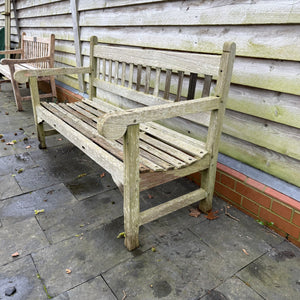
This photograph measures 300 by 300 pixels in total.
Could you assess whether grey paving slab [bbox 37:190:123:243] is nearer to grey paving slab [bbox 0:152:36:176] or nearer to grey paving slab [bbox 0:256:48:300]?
grey paving slab [bbox 0:256:48:300]

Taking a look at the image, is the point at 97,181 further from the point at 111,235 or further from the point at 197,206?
the point at 197,206

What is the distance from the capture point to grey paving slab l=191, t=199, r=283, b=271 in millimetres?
1855

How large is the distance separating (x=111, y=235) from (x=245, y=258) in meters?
0.92

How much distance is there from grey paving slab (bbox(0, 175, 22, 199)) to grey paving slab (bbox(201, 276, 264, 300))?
1819 millimetres

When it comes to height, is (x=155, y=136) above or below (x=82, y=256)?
above

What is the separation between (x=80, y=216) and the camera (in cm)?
220

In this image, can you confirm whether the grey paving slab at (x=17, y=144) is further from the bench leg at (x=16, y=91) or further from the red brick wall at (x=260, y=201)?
the red brick wall at (x=260, y=201)

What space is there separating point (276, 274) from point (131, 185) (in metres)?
1.05

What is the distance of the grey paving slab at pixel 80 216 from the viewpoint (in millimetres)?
2039

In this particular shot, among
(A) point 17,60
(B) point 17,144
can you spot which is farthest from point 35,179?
(A) point 17,60

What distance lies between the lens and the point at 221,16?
2090mm

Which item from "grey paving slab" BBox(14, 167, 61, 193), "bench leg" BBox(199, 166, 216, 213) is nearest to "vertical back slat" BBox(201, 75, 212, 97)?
"bench leg" BBox(199, 166, 216, 213)

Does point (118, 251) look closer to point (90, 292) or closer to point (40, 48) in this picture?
point (90, 292)

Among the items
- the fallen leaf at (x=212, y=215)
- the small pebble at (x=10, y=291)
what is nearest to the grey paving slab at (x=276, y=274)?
the fallen leaf at (x=212, y=215)
